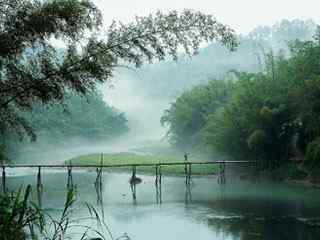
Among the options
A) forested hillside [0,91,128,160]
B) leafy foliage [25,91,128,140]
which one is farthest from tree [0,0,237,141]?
leafy foliage [25,91,128,140]

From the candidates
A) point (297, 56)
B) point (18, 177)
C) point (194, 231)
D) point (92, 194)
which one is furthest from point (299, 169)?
point (18, 177)

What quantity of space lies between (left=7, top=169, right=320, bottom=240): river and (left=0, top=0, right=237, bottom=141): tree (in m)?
6.68

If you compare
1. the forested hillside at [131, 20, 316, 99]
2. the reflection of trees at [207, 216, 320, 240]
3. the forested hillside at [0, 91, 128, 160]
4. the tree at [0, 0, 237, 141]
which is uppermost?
the forested hillside at [131, 20, 316, 99]

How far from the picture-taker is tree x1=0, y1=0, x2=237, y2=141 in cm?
769

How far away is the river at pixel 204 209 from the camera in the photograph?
14.6m

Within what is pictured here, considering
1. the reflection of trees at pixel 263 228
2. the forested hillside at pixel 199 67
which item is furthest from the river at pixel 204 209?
the forested hillside at pixel 199 67

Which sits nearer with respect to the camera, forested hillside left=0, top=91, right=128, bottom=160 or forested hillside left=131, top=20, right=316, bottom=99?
forested hillside left=0, top=91, right=128, bottom=160

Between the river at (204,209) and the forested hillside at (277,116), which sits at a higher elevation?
the forested hillside at (277,116)

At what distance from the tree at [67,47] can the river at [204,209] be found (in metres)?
6.68

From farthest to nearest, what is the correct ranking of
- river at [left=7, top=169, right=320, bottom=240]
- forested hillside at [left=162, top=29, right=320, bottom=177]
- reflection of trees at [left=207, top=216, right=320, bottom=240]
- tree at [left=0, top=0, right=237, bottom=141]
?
forested hillside at [left=162, top=29, right=320, bottom=177] < river at [left=7, top=169, right=320, bottom=240] < reflection of trees at [left=207, top=216, right=320, bottom=240] < tree at [left=0, top=0, right=237, bottom=141]

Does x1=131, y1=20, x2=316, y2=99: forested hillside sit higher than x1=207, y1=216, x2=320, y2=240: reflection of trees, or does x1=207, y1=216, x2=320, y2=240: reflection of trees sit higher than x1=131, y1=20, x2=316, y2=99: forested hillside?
x1=131, y1=20, x2=316, y2=99: forested hillside

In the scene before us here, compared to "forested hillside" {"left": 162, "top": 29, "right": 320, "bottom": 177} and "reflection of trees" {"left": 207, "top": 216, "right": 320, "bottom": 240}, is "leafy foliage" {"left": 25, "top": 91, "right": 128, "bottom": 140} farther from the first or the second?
"reflection of trees" {"left": 207, "top": 216, "right": 320, "bottom": 240}

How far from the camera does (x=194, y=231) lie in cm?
1483

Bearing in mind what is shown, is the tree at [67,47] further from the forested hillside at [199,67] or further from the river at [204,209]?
the forested hillside at [199,67]
